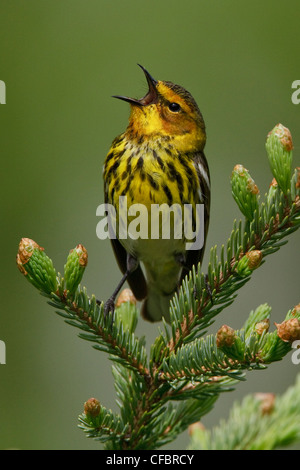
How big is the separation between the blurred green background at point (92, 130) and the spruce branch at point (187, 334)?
7.47 feet

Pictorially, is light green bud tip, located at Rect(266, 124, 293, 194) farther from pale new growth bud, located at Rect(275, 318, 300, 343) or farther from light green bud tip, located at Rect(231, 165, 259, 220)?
pale new growth bud, located at Rect(275, 318, 300, 343)

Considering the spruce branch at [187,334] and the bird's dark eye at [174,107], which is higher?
the bird's dark eye at [174,107]

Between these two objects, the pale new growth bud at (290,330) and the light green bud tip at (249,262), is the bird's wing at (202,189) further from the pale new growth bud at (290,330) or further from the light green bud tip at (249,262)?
the pale new growth bud at (290,330)

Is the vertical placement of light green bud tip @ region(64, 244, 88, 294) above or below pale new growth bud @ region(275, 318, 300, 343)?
above

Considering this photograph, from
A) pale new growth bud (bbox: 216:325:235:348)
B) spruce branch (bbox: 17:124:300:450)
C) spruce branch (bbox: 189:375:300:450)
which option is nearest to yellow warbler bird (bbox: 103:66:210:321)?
spruce branch (bbox: 17:124:300:450)

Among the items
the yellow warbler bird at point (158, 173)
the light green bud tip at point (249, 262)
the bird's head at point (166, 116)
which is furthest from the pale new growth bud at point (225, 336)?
the bird's head at point (166, 116)

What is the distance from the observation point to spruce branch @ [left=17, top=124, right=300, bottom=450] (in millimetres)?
1809

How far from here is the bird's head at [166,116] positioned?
3223 millimetres

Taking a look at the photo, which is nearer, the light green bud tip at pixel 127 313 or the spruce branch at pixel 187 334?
the spruce branch at pixel 187 334

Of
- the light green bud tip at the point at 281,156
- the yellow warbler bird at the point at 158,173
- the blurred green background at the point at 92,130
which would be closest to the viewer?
the light green bud tip at the point at 281,156

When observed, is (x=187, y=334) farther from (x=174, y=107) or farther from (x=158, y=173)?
(x=174, y=107)

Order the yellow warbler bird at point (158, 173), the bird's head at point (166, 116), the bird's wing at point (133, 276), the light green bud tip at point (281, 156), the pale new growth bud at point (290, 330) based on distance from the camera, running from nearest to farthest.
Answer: the pale new growth bud at point (290, 330)
the light green bud tip at point (281, 156)
the yellow warbler bird at point (158, 173)
the bird's head at point (166, 116)
the bird's wing at point (133, 276)

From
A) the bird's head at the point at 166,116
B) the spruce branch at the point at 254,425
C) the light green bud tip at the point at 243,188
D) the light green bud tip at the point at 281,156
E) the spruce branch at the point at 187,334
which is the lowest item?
the spruce branch at the point at 254,425

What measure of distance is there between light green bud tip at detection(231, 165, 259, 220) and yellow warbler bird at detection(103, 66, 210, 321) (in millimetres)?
1031
